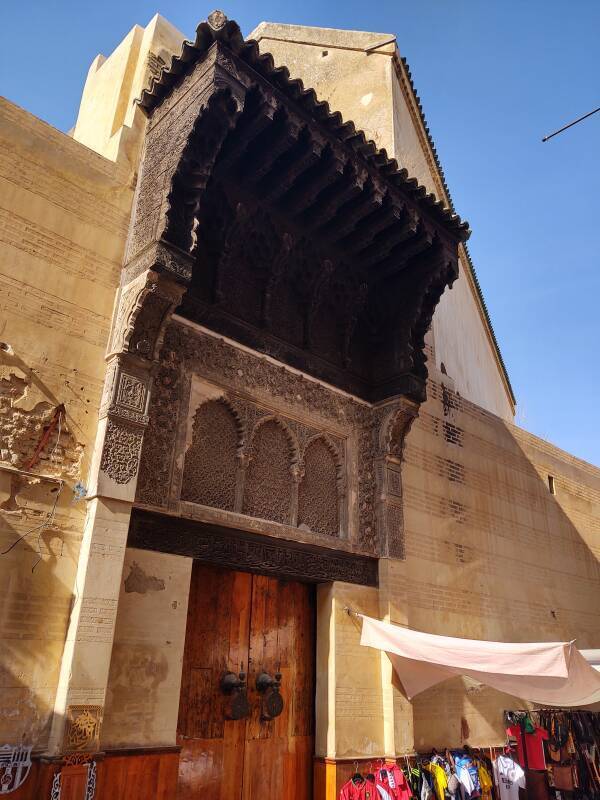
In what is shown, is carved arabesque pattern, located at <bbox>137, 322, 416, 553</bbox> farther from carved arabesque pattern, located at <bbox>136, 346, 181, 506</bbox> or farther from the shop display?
the shop display

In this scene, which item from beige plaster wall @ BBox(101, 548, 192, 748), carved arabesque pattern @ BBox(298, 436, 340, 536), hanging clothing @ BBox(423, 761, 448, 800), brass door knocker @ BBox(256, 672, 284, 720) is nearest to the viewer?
beige plaster wall @ BBox(101, 548, 192, 748)

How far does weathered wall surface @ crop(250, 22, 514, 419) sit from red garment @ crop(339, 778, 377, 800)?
4.51 meters

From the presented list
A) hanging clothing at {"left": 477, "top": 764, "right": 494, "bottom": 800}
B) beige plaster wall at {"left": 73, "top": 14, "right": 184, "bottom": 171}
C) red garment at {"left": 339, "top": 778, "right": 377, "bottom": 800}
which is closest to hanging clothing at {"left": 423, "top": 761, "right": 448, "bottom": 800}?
hanging clothing at {"left": 477, "top": 764, "right": 494, "bottom": 800}

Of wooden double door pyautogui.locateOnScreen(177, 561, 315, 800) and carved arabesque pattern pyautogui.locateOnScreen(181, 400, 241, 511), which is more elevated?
carved arabesque pattern pyautogui.locateOnScreen(181, 400, 241, 511)

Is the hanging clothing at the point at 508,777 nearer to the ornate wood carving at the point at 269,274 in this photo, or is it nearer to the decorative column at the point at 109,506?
the ornate wood carving at the point at 269,274

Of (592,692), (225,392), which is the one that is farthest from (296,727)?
(225,392)

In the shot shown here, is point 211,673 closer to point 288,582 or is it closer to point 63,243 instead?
point 288,582

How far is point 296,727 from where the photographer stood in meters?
4.96

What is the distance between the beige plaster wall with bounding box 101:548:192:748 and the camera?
149 inches

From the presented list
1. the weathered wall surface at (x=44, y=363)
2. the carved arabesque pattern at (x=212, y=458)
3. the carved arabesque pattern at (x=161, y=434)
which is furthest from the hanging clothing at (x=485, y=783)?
the weathered wall surface at (x=44, y=363)

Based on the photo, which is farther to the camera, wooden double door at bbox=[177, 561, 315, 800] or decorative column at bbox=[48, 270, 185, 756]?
wooden double door at bbox=[177, 561, 315, 800]

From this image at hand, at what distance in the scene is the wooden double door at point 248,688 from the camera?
435 cm

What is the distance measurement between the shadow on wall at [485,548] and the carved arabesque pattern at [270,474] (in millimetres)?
1597

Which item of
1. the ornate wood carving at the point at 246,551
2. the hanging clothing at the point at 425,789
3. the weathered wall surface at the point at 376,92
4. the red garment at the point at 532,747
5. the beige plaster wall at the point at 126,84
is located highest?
the weathered wall surface at the point at 376,92
